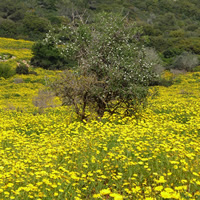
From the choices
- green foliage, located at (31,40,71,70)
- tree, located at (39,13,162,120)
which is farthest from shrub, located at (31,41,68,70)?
tree, located at (39,13,162,120)

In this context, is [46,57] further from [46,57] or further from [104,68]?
[104,68]

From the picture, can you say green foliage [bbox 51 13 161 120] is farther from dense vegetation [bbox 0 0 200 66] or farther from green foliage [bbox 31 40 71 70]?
dense vegetation [bbox 0 0 200 66]

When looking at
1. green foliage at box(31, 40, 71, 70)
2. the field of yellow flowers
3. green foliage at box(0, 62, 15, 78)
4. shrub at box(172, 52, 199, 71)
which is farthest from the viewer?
shrub at box(172, 52, 199, 71)

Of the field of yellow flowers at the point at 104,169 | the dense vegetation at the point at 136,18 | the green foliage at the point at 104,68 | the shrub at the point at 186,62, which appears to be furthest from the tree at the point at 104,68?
the shrub at the point at 186,62

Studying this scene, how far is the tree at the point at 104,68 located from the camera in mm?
9578

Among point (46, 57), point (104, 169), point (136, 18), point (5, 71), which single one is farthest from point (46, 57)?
point (136, 18)

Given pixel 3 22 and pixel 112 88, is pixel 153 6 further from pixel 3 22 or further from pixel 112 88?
pixel 112 88

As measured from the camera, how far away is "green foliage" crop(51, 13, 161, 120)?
9.57 m

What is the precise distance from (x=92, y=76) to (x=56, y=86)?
1.29m

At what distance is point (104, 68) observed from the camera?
32.7 feet

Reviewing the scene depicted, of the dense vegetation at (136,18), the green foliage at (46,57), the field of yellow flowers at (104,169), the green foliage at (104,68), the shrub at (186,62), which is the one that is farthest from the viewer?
the dense vegetation at (136,18)

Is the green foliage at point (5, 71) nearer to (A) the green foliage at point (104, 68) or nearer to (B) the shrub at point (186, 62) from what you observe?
(A) the green foliage at point (104, 68)

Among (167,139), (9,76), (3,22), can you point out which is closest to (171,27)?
(3,22)

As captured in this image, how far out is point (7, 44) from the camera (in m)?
41.0
